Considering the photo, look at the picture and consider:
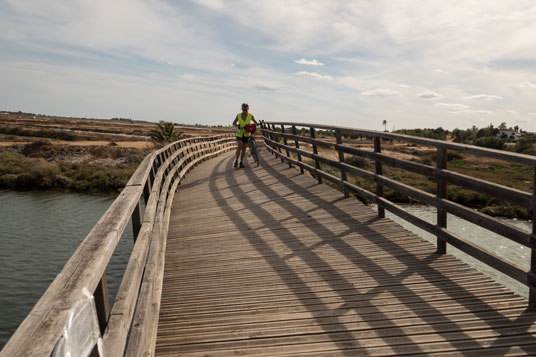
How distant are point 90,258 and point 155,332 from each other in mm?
1767

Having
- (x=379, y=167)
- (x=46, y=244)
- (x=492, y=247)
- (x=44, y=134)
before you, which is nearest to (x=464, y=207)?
(x=379, y=167)

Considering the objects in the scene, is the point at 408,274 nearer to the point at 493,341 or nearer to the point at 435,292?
the point at 435,292

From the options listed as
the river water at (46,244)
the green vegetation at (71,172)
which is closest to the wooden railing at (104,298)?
the river water at (46,244)

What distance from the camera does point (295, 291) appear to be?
410 centimetres

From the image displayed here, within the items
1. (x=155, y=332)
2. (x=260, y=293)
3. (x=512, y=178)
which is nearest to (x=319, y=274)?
(x=260, y=293)

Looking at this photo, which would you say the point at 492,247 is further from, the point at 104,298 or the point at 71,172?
the point at 71,172

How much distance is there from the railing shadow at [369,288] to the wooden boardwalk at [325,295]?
0.01 metres

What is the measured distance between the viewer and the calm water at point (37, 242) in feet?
38.3

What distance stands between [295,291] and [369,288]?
750 millimetres

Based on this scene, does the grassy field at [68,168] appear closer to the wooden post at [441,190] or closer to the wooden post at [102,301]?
the wooden post at [441,190]

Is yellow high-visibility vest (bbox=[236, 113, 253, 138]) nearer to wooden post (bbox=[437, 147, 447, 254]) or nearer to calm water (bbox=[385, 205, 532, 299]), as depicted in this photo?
calm water (bbox=[385, 205, 532, 299])

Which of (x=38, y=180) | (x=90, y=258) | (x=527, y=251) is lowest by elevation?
(x=527, y=251)

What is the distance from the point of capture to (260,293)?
411cm

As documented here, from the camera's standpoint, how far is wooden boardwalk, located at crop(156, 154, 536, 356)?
3.16 metres
